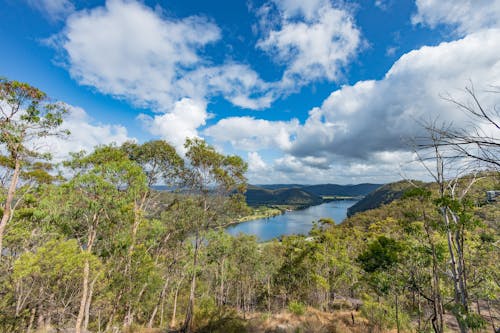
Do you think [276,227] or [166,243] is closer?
[166,243]

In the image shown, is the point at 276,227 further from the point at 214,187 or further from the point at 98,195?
the point at 98,195

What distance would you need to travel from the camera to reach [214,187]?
11922 mm

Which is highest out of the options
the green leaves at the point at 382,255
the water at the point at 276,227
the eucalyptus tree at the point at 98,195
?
the eucalyptus tree at the point at 98,195

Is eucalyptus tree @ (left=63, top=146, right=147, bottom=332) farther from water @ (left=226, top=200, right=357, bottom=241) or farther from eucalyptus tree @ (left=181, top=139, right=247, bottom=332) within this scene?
water @ (left=226, top=200, right=357, bottom=241)

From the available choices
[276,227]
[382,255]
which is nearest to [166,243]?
[382,255]

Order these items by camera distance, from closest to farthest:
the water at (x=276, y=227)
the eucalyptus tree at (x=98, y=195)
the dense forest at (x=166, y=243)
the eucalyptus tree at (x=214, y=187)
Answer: the dense forest at (x=166, y=243) → the eucalyptus tree at (x=98, y=195) → the eucalyptus tree at (x=214, y=187) → the water at (x=276, y=227)

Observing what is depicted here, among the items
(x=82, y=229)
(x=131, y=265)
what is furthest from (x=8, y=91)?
(x=131, y=265)

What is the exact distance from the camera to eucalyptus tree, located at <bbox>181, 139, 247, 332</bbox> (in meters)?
11.7

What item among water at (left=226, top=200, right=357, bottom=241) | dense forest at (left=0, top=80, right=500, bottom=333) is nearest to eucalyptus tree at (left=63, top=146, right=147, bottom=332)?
dense forest at (left=0, top=80, right=500, bottom=333)

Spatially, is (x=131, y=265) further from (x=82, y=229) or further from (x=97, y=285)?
(x=82, y=229)

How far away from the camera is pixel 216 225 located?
41.3 feet

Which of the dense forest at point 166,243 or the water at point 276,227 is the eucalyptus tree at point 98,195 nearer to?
the dense forest at point 166,243

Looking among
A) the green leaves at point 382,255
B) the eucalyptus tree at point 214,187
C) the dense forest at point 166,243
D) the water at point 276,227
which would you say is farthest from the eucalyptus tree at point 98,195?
the water at point 276,227

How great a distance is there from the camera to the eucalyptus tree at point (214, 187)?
11672mm
